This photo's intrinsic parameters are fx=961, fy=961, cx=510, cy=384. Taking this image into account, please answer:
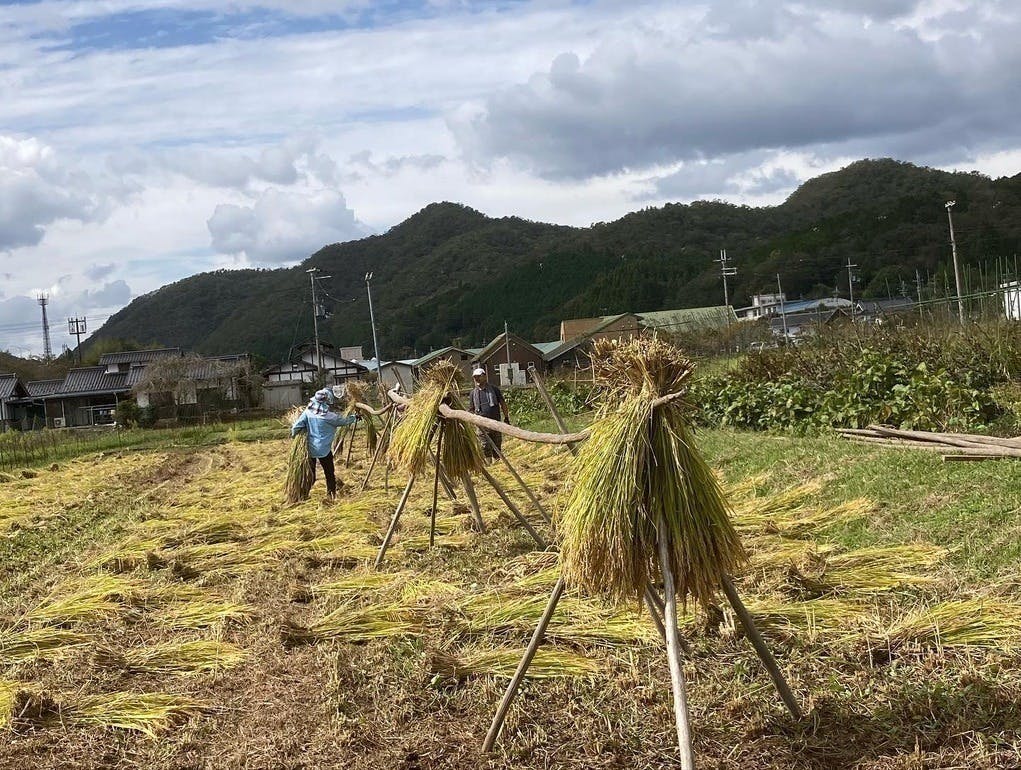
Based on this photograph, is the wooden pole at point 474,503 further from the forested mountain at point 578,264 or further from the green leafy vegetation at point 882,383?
the forested mountain at point 578,264

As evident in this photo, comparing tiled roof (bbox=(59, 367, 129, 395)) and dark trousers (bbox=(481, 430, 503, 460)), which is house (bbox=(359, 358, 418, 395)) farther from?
tiled roof (bbox=(59, 367, 129, 395))

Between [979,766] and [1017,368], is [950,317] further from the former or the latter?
[979,766]

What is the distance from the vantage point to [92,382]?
5203 cm

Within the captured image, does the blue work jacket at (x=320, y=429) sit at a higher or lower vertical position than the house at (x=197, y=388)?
lower

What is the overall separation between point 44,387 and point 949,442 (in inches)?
2107

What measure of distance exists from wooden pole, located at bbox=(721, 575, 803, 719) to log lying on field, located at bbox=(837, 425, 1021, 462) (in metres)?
4.43

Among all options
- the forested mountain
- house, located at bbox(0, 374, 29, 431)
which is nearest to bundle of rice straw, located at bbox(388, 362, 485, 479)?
the forested mountain

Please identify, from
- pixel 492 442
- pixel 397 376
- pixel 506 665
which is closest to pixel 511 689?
pixel 506 665

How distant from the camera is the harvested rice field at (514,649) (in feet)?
12.3

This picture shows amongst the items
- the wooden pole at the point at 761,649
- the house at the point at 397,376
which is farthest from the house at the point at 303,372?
the wooden pole at the point at 761,649

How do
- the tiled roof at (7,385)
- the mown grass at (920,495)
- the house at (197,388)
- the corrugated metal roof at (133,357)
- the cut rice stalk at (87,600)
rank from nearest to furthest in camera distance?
the mown grass at (920,495)
the cut rice stalk at (87,600)
the house at (197,388)
the tiled roof at (7,385)
the corrugated metal roof at (133,357)

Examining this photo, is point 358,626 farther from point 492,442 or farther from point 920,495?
point 920,495

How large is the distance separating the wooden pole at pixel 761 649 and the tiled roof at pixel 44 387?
5353cm

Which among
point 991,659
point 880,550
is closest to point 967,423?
point 880,550
